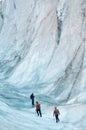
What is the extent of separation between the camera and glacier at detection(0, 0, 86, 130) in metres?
25.7

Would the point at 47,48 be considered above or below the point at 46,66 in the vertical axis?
above

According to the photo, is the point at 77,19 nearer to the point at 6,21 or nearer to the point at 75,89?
the point at 75,89

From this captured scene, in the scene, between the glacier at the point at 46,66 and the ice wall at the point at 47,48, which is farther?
the ice wall at the point at 47,48

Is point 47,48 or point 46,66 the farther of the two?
point 47,48

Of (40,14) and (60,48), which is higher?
(40,14)

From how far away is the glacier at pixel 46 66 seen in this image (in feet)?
84.4

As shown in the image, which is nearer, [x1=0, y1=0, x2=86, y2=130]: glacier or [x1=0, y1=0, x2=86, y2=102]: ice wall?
[x1=0, y1=0, x2=86, y2=130]: glacier

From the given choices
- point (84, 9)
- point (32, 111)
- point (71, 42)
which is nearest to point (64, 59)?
point (71, 42)

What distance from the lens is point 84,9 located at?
33656 mm

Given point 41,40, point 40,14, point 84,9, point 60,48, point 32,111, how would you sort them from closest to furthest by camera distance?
point 32,111
point 84,9
point 60,48
point 41,40
point 40,14

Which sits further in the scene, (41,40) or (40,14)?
(40,14)

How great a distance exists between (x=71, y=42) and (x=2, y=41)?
25547mm

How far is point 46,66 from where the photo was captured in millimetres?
38344

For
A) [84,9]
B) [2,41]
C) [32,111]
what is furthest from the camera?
[2,41]
